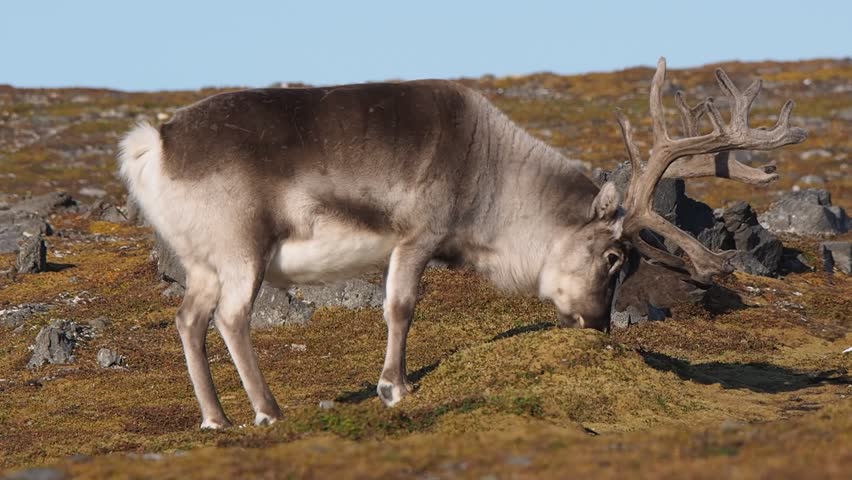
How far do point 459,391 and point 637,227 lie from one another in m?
3.04

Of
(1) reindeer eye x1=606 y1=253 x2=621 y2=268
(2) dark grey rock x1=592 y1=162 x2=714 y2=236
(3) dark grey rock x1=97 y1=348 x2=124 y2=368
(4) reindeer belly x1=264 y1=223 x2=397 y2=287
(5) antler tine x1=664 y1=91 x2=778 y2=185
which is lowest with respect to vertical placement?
(3) dark grey rock x1=97 y1=348 x2=124 y2=368

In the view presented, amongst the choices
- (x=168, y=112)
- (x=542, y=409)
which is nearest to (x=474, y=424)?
(x=542, y=409)

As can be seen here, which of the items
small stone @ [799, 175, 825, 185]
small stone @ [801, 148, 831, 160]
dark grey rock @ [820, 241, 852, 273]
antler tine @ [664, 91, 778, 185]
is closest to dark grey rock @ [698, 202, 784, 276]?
dark grey rock @ [820, 241, 852, 273]

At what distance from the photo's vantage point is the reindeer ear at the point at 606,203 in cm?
1338

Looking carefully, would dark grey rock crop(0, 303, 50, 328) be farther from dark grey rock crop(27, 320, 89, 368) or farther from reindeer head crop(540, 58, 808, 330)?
reindeer head crop(540, 58, 808, 330)

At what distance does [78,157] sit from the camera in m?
60.9

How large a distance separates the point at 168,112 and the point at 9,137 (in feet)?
38.1

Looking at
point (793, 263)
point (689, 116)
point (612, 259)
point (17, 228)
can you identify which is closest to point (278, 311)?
point (612, 259)

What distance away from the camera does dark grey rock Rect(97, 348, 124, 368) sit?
1855 centimetres

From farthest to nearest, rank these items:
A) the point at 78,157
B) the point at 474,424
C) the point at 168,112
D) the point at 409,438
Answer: the point at 168,112 → the point at 78,157 → the point at 474,424 → the point at 409,438

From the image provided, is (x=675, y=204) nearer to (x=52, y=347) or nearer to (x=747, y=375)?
(x=747, y=375)

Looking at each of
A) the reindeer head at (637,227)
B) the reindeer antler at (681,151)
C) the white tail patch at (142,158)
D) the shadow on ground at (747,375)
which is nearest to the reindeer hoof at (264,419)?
the white tail patch at (142,158)

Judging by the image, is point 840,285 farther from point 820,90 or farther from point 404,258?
point 820,90

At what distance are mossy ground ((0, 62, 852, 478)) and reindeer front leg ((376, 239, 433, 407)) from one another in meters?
0.37
